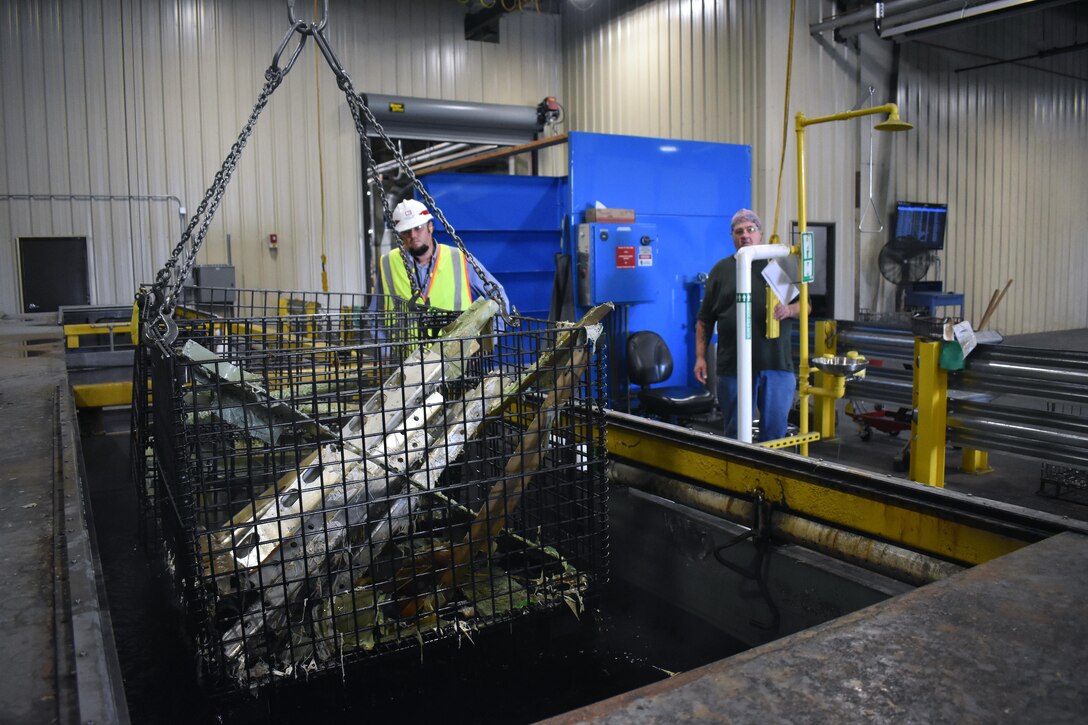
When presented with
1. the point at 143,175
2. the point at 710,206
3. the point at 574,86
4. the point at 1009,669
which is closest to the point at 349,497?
the point at 1009,669

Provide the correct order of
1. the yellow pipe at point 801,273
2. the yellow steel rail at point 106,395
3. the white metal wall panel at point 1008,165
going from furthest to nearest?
1. the white metal wall panel at point 1008,165
2. the yellow pipe at point 801,273
3. the yellow steel rail at point 106,395

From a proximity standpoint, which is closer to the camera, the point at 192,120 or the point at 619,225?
the point at 619,225

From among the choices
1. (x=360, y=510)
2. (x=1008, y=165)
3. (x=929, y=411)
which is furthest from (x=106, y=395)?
(x=1008, y=165)

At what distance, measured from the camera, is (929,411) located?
380 cm

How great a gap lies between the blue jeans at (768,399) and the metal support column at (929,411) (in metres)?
0.78

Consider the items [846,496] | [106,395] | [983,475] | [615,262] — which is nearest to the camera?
[846,496]

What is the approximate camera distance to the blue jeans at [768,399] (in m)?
4.52

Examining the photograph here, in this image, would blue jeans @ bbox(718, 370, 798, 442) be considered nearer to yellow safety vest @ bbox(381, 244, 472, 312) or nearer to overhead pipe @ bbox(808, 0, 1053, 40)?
yellow safety vest @ bbox(381, 244, 472, 312)

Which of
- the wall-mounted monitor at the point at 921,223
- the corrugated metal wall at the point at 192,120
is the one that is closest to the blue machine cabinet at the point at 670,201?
the wall-mounted monitor at the point at 921,223

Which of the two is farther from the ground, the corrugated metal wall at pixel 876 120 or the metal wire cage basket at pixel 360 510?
the corrugated metal wall at pixel 876 120

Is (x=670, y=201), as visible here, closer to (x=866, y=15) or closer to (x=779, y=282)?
(x=779, y=282)

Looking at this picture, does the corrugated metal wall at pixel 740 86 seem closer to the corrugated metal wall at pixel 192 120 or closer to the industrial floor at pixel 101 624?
the corrugated metal wall at pixel 192 120

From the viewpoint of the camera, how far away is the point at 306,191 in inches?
358

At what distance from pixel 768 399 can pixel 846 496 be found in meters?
2.92
